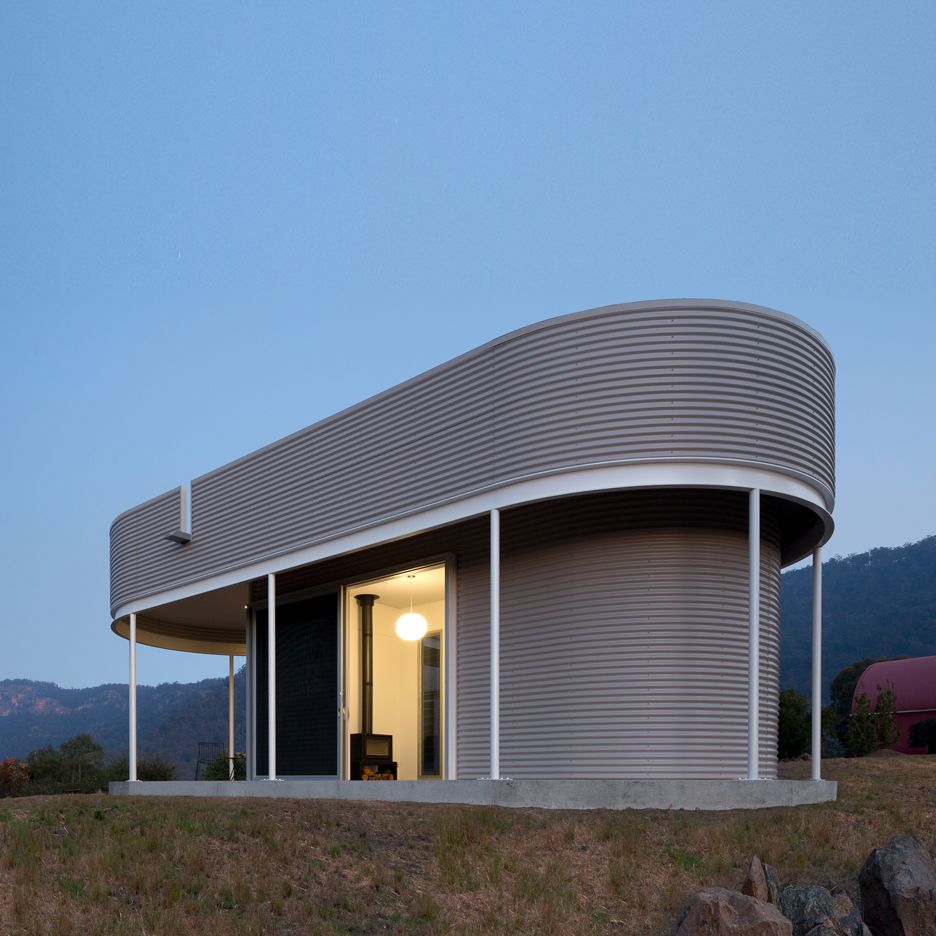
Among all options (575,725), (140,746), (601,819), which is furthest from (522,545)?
(140,746)

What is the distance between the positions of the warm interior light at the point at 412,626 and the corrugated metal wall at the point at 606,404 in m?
1.79

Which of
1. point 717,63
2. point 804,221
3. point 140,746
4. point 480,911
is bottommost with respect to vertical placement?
point 140,746

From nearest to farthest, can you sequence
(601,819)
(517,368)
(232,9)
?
(601,819) → (517,368) → (232,9)

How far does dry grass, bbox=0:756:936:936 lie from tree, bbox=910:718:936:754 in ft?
57.5

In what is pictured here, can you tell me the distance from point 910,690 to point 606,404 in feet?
69.5

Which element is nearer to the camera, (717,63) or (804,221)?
(717,63)

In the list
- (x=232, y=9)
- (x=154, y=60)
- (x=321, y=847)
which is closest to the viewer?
(x=321, y=847)

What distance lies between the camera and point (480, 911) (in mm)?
8805

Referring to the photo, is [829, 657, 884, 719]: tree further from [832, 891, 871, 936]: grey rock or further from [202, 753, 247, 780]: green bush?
[832, 891, 871, 936]: grey rock

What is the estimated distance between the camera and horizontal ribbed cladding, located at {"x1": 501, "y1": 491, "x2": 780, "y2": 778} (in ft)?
38.6

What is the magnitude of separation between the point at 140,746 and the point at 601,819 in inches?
2257

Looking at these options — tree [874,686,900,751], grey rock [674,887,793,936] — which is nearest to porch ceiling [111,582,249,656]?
grey rock [674,887,793,936]

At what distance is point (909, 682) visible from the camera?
29297mm

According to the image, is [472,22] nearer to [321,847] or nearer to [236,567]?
[236,567]
